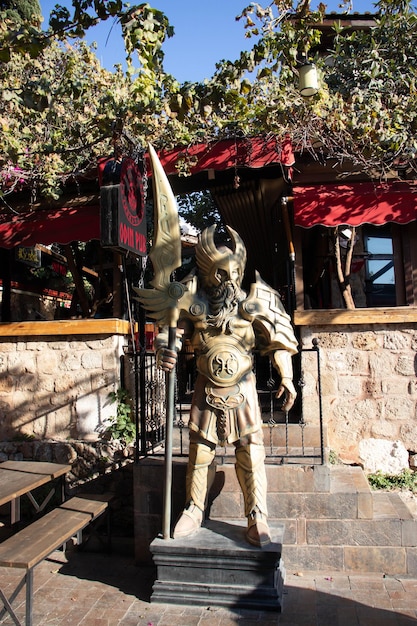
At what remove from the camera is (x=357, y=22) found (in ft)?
31.1

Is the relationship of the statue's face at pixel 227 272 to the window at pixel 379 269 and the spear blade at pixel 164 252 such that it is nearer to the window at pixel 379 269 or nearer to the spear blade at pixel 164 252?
the spear blade at pixel 164 252

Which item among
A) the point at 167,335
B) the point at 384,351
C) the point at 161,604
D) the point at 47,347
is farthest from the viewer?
the point at 47,347

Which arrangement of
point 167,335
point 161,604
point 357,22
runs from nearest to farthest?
point 161,604 < point 167,335 < point 357,22

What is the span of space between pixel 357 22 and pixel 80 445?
884 centimetres

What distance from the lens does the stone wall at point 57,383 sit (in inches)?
243

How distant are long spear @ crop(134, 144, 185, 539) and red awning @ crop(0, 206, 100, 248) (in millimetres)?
2438

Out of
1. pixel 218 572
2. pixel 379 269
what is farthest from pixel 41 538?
pixel 379 269

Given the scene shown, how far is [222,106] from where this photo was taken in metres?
5.51

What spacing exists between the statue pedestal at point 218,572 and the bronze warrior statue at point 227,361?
161mm

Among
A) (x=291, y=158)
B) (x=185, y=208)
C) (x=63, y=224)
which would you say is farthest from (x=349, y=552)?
(x=185, y=208)

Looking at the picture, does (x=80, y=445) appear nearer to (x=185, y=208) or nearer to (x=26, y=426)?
(x=26, y=426)

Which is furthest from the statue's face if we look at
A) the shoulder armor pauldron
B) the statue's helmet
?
the shoulder armor pauldron

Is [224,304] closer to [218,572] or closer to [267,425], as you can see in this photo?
[267,425]

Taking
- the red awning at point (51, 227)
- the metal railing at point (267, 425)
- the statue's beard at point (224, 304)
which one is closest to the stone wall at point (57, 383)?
the metal railing at point (267, 425)
